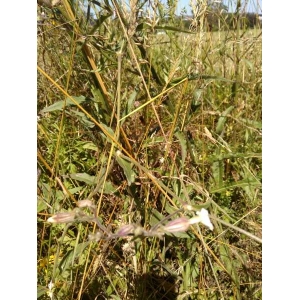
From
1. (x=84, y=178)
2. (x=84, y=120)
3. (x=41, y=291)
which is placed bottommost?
(x=41, y=291)

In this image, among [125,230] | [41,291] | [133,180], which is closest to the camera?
[125,230]

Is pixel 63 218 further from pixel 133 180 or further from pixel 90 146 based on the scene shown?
pixel 90 146

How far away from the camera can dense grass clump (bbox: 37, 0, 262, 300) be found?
2.34 ft

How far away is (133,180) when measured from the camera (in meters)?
0.75

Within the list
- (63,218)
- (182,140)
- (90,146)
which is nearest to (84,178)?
(90,146)

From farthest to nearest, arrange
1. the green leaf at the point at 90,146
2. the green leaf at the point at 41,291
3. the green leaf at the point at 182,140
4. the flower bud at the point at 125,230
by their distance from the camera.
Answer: the green leaf at the point at 90,146 < the green leaf at the point at 182,140 < the green leaf at the point at 41,291 < the flower bud at the point at 125,230

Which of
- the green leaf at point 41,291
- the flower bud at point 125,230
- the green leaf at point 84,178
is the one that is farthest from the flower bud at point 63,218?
the green leaf at point 84,178

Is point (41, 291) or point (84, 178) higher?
point (84, 178)

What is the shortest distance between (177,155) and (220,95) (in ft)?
1.55

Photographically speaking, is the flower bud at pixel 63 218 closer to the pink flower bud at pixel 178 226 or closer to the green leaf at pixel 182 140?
the pink flower bud at pixel 178 226

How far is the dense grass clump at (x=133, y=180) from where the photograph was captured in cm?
71

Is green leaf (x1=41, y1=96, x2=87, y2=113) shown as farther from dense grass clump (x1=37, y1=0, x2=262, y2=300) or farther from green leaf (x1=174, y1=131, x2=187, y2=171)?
green leaf (x1=174, y1=131, x2=187, y2=171)

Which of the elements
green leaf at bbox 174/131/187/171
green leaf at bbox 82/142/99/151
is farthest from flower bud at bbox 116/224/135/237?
green leaf at bbox 82/142/99/151
